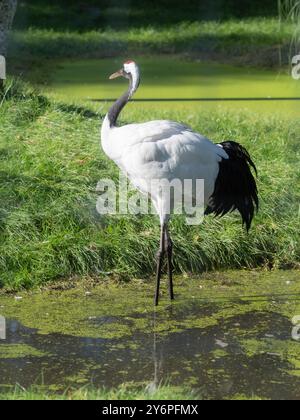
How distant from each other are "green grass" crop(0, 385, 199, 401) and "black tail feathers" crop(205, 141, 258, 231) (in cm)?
188

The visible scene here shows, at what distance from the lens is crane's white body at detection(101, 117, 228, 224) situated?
18.3 ft

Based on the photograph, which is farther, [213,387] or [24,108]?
[24,108]

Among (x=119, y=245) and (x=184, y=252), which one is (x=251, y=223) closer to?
(x=184, y=252)

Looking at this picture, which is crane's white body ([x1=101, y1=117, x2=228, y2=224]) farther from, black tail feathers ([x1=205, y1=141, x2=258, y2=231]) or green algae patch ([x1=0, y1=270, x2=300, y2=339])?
green algae patch ([x1=0, y1=270, x2=300, y2=339])

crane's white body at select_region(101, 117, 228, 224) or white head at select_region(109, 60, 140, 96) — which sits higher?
white head at select_region(109, 60, 140, 96)

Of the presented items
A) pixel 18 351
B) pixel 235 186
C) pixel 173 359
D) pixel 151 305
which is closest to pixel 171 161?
pixel 235 186

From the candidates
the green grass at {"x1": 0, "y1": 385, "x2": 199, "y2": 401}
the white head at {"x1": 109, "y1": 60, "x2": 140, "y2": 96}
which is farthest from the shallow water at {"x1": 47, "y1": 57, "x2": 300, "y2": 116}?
the green grass at {"x1": 0, "y1": 385, "x2": 199, "y2": 401}

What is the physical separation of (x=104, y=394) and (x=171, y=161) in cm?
184

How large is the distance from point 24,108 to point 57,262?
2.24 metres

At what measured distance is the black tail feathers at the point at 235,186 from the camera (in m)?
5.87

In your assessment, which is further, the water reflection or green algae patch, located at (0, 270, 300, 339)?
green algae patch, located at (0, 270, 300, 339)

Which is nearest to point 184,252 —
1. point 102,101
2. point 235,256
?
point 235,256

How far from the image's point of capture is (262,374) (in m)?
4.54

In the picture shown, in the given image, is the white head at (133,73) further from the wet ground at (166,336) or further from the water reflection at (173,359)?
the water reflection at (173,359)
